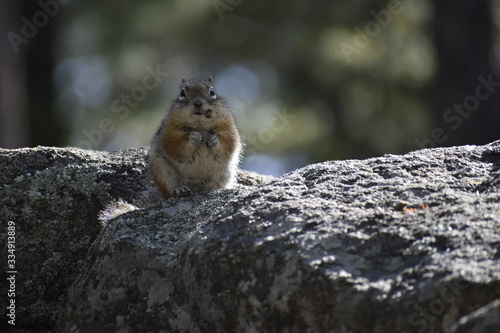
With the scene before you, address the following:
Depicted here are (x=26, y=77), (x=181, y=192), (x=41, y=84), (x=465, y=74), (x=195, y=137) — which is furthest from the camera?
(x=41, y=84)

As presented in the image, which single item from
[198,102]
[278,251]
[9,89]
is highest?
[9,89]

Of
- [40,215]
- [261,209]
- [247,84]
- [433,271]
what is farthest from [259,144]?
[433,271]

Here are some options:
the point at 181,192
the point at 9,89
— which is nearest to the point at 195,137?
the point at 181,192

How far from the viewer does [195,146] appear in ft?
19.2

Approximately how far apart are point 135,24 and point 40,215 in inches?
433

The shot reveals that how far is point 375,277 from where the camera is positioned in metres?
2.88

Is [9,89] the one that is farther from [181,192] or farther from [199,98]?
[181,192]

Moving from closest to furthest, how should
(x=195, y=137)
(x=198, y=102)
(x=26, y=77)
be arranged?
(x=195, y=137) → (x=198, y=102) → (x=26, y=77)

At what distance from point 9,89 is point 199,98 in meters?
6.80

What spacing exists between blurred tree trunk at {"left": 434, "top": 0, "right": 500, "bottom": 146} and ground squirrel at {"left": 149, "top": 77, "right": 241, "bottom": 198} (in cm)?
536

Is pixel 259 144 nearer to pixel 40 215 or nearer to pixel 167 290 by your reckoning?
pixel 40 215

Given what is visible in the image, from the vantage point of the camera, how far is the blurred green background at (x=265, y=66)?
11617 mm

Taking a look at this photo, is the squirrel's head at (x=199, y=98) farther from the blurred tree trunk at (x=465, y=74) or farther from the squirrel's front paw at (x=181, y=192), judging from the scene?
the blurred tree trunk at (x=465, y=74)

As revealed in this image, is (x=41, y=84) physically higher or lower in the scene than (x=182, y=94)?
higher
